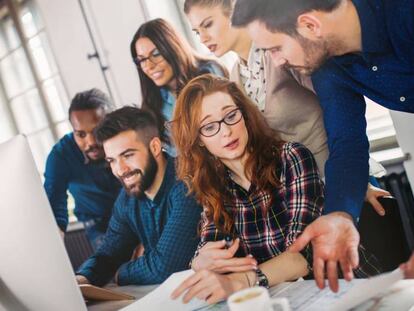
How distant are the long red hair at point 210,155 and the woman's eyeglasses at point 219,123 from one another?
2 cm

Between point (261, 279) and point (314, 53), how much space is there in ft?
2.11

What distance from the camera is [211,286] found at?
1.62m

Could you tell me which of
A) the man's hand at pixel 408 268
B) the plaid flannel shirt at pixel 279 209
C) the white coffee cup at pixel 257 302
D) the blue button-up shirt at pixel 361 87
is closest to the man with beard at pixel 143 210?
the plaid flannel shirt at pixel 279 209

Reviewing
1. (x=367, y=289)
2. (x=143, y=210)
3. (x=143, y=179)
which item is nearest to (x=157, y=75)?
(x=143, y=179)

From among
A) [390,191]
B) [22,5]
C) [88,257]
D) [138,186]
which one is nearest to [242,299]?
[390,191]

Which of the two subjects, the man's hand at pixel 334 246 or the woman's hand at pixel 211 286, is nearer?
the man's hand at pixel 334 246

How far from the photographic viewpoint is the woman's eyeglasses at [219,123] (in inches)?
62.2

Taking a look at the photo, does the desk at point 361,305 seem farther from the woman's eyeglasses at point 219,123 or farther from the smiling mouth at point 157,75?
the smiling mouth at point 157,75

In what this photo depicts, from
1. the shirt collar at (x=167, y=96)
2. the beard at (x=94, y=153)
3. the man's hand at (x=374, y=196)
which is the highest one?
the shirt collar at (x=167, y=96)

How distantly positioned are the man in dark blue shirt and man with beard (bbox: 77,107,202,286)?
0.44m

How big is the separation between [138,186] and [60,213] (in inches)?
15.4

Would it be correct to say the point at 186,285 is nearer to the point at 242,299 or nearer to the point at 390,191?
the point at 242,299

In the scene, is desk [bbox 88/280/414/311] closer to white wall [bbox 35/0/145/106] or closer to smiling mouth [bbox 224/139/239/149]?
smiling mouth [bbox 224/139/239/149]

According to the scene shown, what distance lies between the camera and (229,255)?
5.37 feet
